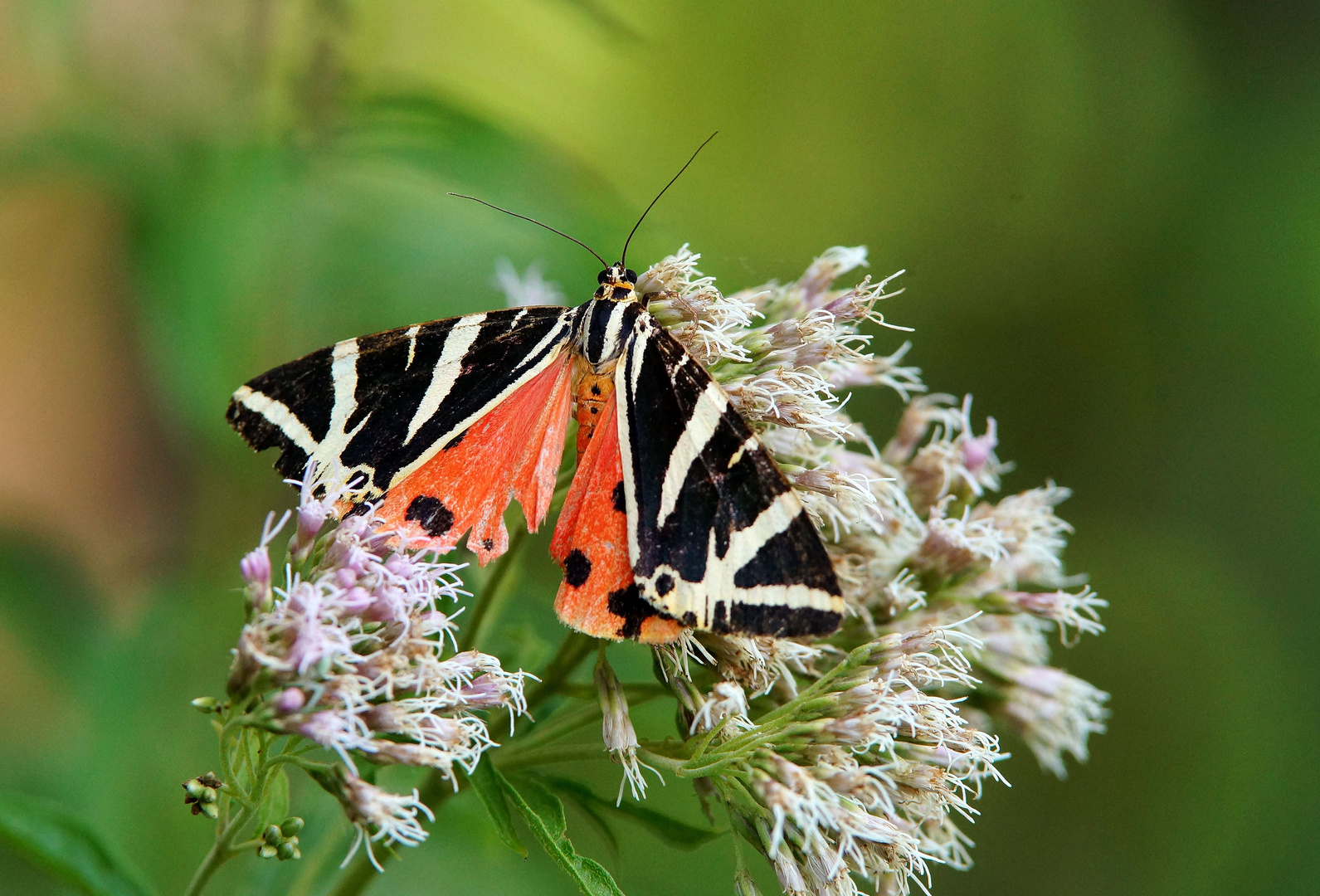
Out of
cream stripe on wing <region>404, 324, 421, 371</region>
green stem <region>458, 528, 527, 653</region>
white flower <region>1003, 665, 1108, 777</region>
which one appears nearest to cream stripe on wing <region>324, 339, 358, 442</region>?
cream stripe on wing <region>404, 324, 421, 371</region>

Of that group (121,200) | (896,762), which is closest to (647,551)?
(896,762)

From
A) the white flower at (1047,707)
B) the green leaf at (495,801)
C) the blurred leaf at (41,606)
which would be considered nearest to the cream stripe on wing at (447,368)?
the green leaf at (495,801)

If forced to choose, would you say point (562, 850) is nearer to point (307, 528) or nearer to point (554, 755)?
point (554, 755)

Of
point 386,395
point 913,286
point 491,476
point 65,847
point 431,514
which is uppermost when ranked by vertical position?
point 913,286

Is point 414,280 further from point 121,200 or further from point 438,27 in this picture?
point 438,27

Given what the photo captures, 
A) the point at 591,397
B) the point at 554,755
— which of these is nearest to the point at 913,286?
the point at 591,397

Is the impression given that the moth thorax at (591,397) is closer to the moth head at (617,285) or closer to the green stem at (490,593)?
the moth head at (617,285)
